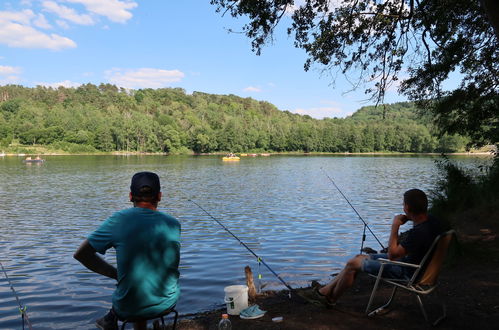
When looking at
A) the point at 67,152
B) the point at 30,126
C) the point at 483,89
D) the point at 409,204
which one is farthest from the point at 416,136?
the point at 409,204

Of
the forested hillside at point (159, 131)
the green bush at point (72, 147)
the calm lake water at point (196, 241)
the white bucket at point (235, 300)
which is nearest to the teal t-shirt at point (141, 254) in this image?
the white bucket at point (235, 300)

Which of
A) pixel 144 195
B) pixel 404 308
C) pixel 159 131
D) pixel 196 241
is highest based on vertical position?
pixel 159 131

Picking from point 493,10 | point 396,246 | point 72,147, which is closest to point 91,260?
point 396,246

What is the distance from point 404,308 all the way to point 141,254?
364cm

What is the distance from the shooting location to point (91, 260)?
2.69 meters

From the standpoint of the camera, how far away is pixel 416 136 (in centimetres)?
14338

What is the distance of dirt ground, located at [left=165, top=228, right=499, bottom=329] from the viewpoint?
173 inches

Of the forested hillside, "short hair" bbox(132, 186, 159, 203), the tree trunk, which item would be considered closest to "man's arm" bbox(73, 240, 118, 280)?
"short hair" bbox(132, 186, 159, 203)

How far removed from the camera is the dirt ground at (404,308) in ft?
14.4

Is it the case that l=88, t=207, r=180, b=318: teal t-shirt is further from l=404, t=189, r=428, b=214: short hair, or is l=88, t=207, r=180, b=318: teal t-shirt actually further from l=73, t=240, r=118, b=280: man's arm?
l=404, t=189, r=428, b=214: short hair

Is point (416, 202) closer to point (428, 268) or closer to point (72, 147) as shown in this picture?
point (428, 268)

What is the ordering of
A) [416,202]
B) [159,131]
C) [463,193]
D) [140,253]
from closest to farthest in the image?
[140,253]
[416,202]
[463,193]
[159,131]

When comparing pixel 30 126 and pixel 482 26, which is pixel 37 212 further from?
pixel 30 126

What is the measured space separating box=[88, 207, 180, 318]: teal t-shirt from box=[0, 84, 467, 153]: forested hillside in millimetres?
119353
